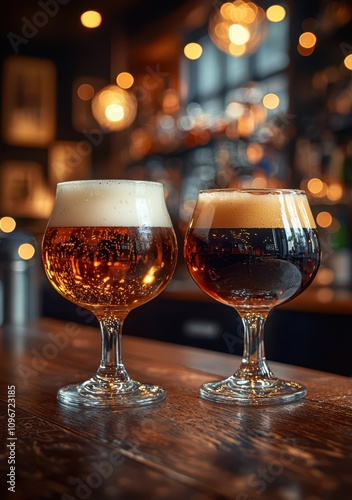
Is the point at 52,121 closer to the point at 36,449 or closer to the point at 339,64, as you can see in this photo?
the point at 339,64

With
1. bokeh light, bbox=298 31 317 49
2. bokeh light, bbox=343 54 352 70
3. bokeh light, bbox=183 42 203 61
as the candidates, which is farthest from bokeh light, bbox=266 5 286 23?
bokeh light, bbox=183 42 203 61

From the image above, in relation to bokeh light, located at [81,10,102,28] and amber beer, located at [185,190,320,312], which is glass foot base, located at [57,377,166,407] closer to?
amber beer, located at [185,190,320,312]

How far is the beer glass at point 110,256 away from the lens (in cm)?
81

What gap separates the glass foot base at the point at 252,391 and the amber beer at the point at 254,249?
0.30 ft

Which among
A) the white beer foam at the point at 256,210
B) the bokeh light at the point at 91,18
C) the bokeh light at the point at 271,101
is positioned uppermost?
the bokeh light at the point at 91,18

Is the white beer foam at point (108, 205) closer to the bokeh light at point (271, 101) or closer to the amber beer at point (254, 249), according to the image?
the amber beer at point (254, 249)

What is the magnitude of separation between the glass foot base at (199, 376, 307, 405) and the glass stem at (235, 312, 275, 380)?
1 cm

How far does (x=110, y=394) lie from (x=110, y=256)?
15 cm

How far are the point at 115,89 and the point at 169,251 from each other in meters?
3.92

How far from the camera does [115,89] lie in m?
4.61

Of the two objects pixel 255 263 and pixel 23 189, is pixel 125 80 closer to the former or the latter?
pixel 23 189

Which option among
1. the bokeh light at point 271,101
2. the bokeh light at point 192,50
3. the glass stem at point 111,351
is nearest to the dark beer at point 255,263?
the glass stem at point 111,351

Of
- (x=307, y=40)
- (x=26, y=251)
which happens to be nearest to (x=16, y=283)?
(x=26, y=251)

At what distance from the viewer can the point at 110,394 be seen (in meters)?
0.80
